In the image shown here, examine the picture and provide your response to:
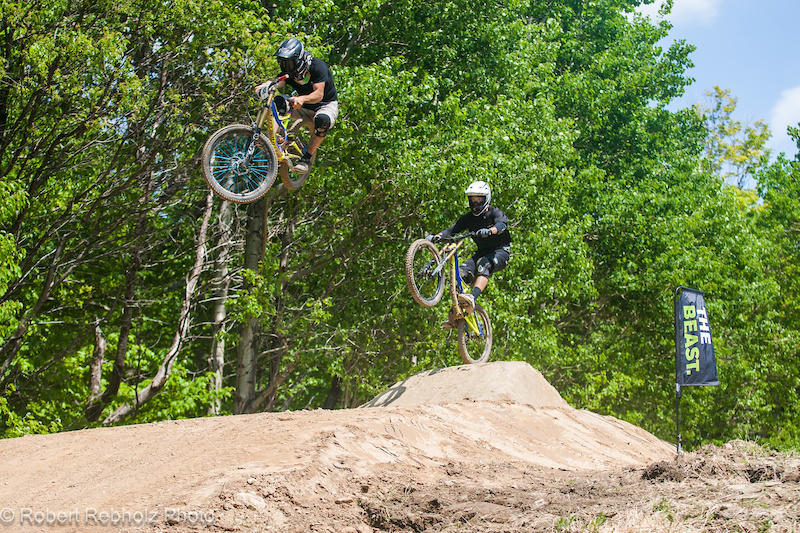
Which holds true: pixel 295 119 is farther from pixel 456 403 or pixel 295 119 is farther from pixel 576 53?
pixel 576 53

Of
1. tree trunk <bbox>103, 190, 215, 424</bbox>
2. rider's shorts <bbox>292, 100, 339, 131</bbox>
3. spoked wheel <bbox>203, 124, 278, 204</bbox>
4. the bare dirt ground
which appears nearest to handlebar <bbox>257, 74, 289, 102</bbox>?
spoked wheel <bbox>203, 124, 278, 204</bbox>

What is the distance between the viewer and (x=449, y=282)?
11.7 meters

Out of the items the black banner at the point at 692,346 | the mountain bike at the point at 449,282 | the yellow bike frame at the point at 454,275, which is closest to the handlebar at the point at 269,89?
the mountain bike at the point at 449,282

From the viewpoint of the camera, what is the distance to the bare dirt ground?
5535 mm

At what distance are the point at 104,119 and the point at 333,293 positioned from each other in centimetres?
849

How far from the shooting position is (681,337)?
10727mm

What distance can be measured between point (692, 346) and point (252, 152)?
698 cm

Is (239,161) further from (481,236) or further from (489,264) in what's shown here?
(489,264)

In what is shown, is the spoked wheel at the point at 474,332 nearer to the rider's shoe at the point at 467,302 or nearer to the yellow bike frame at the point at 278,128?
the rider's shoe at the point at 467,302

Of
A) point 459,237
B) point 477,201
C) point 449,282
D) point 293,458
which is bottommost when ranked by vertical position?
point 293,458

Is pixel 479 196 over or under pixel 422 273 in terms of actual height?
over

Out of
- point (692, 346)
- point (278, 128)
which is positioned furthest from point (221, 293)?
point (692, 346)

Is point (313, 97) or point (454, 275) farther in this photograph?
point (454, 275)

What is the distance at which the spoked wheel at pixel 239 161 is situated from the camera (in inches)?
351
